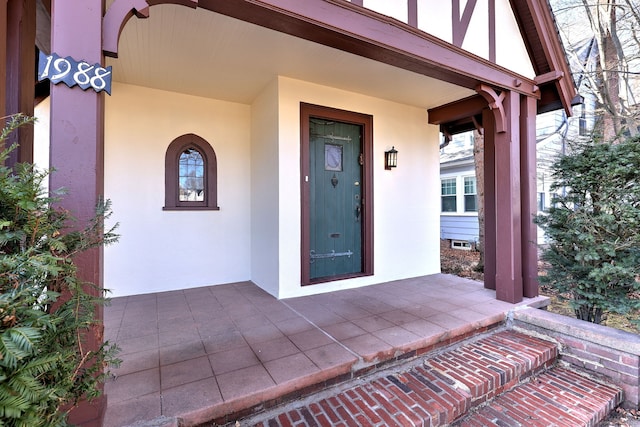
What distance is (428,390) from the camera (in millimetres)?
1937

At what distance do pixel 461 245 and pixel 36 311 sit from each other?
386 inches

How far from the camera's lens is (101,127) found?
154 centimetres

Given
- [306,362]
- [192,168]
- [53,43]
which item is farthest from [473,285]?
[53,43]

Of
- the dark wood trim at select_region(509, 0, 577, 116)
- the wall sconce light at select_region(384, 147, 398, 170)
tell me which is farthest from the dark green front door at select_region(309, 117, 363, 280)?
the dark wood trim at select_region(509, 0, 577, 116)

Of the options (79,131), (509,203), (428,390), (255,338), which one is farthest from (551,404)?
(79,131)

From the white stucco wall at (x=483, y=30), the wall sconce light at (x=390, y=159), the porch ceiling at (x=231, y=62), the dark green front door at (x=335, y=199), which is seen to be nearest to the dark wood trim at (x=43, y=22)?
the porch ceiling at (x=231, y=62)

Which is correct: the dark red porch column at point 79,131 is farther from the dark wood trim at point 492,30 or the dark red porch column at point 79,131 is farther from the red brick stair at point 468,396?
the dark wood trim at point 492,30

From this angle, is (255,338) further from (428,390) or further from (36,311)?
(36,311)

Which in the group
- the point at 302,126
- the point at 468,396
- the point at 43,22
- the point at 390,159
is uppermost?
the point at 43,22

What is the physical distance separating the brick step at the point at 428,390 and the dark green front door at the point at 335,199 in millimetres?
1828

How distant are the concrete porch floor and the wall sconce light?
171cm

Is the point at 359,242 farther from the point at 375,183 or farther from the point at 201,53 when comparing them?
the point at 201,53

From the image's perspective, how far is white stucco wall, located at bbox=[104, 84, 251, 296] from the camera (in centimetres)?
358

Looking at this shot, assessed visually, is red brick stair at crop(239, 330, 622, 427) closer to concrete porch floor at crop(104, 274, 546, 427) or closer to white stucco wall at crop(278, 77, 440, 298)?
concrete porch floor at crop(104, 274, 546, 427)
